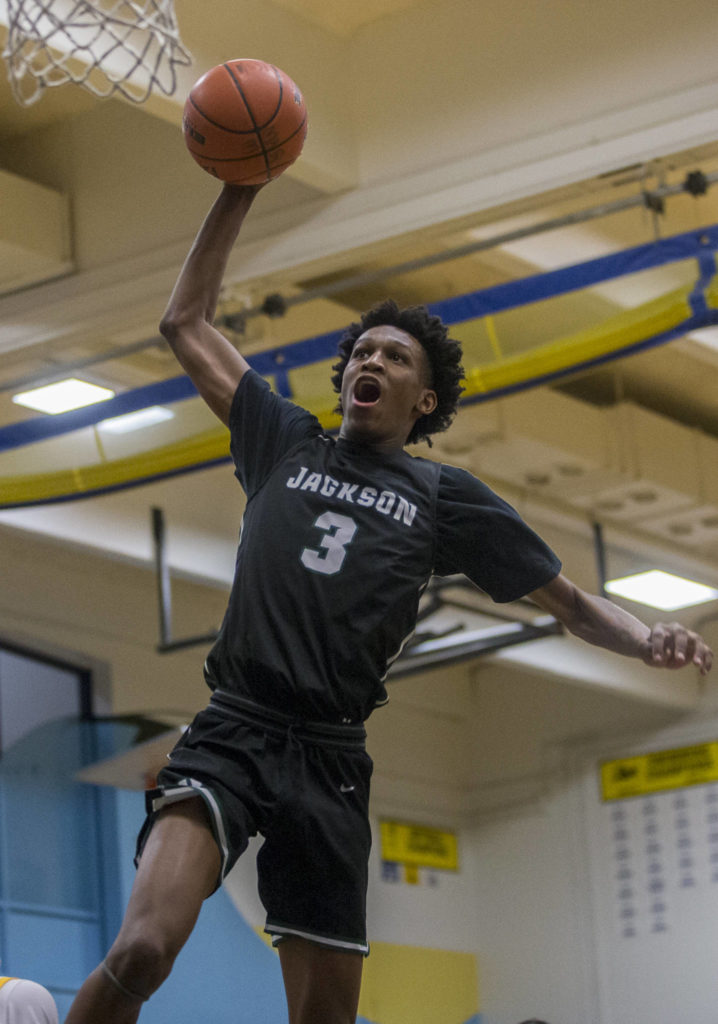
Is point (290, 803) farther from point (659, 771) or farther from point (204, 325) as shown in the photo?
point (659, 771)

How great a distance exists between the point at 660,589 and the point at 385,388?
728 cm

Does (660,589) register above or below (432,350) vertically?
above

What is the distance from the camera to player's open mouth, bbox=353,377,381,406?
137 inches

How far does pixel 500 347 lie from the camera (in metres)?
6.41

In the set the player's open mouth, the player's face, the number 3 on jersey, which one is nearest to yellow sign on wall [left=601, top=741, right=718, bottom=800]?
the player's face

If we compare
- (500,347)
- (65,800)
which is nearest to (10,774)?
(65,800)

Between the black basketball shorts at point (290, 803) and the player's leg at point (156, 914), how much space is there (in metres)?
0.07

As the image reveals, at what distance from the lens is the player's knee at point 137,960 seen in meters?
2.81

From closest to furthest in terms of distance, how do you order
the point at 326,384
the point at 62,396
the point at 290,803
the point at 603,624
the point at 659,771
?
the point at 290,803 < the point at 603,624 < the point at 326,384 < the point at 62,396 < the point at 659,771

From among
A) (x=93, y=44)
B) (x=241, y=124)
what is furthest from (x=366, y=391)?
(x=93, y=44)

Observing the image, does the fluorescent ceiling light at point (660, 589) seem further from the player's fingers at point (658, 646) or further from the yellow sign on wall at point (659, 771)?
the player's fingers at point (658, 646)

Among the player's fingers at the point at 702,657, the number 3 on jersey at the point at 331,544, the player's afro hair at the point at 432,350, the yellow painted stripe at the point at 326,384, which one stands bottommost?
the player's fingers at the point at 702,657

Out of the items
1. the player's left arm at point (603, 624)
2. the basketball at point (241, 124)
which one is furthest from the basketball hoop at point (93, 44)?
the player's left arm at point (603, 624)

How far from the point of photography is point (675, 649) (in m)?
3.24
